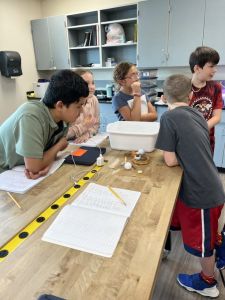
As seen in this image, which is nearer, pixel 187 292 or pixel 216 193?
pixel 216 193

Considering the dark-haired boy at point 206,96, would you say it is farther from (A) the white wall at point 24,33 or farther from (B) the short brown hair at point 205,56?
(A) the white wall at point 24,33

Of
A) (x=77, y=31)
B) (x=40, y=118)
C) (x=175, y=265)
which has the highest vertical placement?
(x=77, y=31)

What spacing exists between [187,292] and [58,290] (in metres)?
1.25

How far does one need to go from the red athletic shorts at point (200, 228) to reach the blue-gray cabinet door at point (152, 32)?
8.35 ft

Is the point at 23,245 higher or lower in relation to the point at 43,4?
lower

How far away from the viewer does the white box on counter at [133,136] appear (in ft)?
4.91

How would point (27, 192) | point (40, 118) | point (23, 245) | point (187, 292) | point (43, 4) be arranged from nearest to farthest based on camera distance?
1. point (23, 245)
2. point (27, 192)
3. point (40, 118)
4. point (187, 292)
5. point (43, 4)

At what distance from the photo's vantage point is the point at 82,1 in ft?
12.5

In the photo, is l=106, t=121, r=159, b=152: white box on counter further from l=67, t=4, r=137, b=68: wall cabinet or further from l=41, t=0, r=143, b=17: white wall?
l=41, t=0, r=143, b=17: white wall

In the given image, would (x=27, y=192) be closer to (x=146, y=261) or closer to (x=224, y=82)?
(x=146, y=261)

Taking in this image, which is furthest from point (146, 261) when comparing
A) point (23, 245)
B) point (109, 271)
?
point (23, 245)

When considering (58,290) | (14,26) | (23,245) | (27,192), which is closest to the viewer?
(58,290)

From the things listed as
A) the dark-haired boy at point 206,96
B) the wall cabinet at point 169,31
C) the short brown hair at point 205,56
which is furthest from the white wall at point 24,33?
the short brown hair at point 205,56

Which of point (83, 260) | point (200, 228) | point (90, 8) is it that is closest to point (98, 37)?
point (90, 8)
